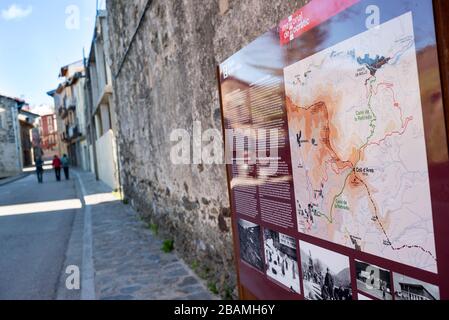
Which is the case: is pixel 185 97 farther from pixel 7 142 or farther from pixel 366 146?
pixel 7 142

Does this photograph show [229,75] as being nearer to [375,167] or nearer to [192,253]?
[375,167]

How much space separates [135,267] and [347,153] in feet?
12.9

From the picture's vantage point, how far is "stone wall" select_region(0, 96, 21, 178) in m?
33.6

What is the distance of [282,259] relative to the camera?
2646 mm

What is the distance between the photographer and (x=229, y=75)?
3.14 m

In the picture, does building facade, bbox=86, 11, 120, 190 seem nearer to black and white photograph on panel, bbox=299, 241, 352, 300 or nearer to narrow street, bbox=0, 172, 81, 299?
narrow street, bbox=0, 172, 81, 299

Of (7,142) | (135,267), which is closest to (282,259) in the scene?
(135,267)

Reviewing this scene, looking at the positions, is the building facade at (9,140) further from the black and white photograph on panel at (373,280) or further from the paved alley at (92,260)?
the black and white photograph on panel at (373,280)

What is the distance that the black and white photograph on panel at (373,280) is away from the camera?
1816 mm

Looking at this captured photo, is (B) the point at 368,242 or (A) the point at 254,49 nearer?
(B) the point at 368,242

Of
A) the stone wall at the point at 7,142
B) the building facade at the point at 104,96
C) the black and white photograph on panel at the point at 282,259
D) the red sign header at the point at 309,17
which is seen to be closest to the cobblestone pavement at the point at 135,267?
the black and white photograph on panel at the point at 282,259

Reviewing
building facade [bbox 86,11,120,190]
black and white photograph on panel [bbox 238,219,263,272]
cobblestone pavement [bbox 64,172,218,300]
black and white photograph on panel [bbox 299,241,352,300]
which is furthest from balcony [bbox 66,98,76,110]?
black and white photograph on panel [bbox 299,241,352,300]

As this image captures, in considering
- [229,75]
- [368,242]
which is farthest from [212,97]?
[368,242]
